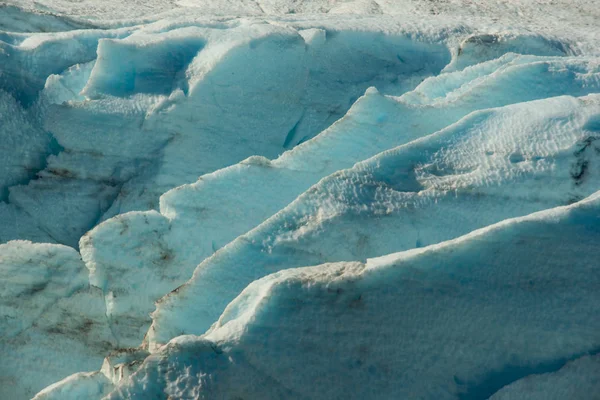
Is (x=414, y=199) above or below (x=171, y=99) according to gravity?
above

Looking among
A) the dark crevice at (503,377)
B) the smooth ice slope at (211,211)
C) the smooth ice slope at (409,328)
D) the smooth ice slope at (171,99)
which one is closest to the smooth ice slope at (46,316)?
the smooth ice slope at (211,211)

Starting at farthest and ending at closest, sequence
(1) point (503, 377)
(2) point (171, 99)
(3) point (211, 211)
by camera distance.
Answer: (2) point (171, 99) < (3) point (211, 211) < (1) point (503, 377)

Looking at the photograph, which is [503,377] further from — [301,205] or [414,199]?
[301,205]

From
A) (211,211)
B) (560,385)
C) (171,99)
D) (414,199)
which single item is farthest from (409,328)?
(171,99)

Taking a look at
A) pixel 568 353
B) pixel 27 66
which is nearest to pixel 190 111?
pixel 27 66

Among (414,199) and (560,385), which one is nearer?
(560,385)

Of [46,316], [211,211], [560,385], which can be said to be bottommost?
[46,316]
